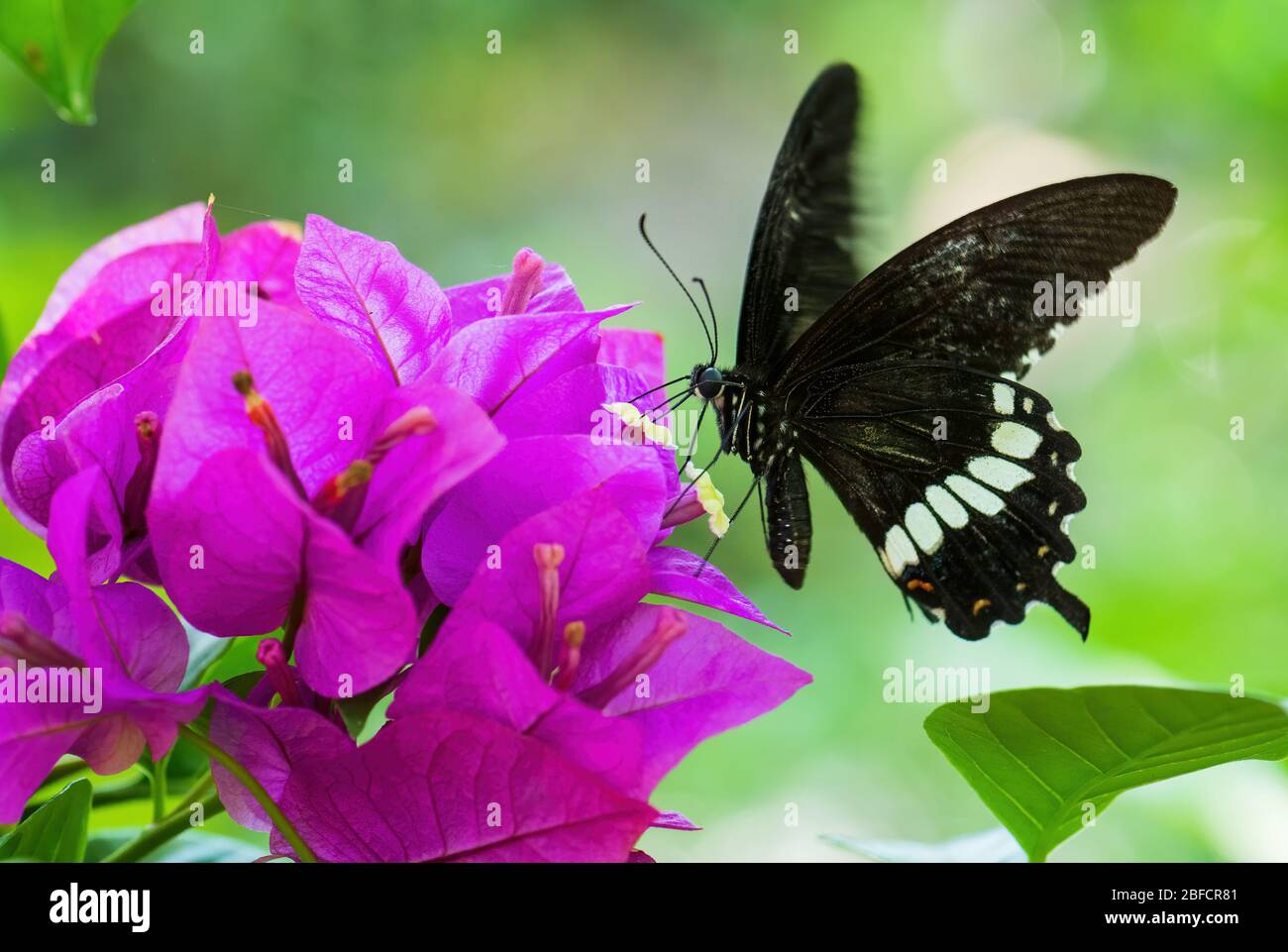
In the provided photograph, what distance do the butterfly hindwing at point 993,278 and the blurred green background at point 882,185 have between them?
31cm

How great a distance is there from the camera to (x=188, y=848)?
514 mm

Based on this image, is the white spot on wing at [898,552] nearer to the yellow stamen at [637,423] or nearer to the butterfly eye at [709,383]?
the butterfly eye at [709,383]

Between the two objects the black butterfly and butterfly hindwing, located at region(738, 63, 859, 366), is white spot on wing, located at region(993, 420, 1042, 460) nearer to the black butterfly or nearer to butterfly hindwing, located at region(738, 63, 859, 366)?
the black butterfly

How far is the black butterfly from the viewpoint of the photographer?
0.71 meters

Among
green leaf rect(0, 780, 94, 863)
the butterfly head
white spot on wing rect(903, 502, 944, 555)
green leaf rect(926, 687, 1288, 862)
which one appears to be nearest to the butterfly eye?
the butterfly head

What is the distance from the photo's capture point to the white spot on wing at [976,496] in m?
0.90

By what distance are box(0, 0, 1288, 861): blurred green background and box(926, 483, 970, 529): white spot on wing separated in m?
0.19

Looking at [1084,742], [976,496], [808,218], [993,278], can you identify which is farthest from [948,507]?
[1084,742]

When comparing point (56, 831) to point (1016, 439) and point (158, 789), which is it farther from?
point (1016, 439)

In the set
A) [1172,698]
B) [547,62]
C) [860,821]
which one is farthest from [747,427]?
[547,62]

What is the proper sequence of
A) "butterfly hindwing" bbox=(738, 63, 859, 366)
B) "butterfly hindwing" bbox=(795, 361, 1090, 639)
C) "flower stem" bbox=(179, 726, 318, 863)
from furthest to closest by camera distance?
"butterfly hindwing" bbox=(795, 361, 1090, 639) → "butterfly hindwing" bbox=(738, 63, 859, 366) → "flower stem" bbox=(179, 726, 318, 863)

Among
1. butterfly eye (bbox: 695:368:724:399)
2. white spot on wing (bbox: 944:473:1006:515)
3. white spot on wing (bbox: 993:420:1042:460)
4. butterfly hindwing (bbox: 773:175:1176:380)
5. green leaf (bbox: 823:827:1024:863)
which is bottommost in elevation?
green leaf (bbox: 823:827:1024:863)

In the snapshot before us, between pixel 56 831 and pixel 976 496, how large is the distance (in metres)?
0.67
